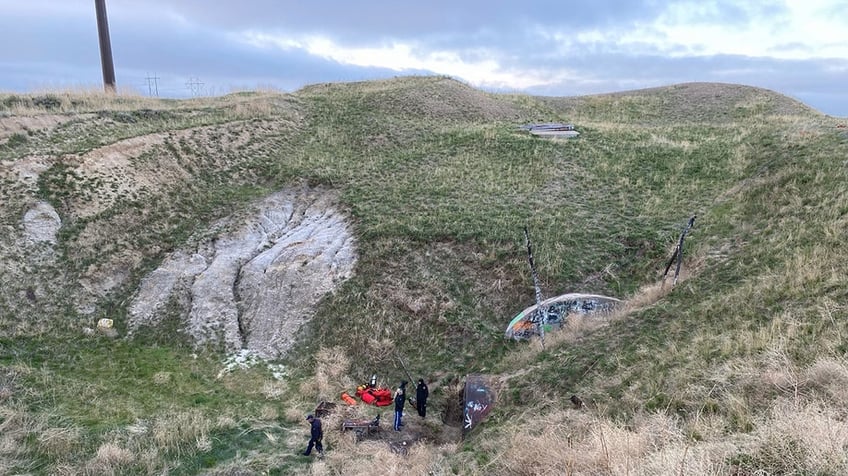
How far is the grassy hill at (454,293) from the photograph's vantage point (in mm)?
9516

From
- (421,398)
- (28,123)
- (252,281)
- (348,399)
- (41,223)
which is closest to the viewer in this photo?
(421,398)

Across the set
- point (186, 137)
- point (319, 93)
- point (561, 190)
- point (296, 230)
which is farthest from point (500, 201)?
point (319, 93)

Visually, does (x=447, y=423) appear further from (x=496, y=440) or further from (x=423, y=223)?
(x=423, y=223)

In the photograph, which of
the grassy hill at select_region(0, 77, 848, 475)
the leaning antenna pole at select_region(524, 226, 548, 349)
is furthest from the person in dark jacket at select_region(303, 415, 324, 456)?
the leaning antenna pole at select_region(524, 226, 548, 349)

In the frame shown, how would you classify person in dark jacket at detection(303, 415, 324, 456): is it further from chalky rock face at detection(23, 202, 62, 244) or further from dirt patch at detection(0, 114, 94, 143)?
dirt patch at detection(0, 114, 94, 143)

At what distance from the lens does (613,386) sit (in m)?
12.3

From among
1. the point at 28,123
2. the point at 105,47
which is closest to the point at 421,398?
the point at 28,123

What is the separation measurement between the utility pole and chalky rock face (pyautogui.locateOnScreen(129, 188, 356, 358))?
89.5 feet

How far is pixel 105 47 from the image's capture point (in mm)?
42719

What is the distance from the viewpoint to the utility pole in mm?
41875

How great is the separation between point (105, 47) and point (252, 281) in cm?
3457

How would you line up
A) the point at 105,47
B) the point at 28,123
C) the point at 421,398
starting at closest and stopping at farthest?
the point at 421,398, the point at 28,123, the point at 105,47

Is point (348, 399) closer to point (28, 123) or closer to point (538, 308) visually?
point (538, 308)

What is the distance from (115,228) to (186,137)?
394 inches
